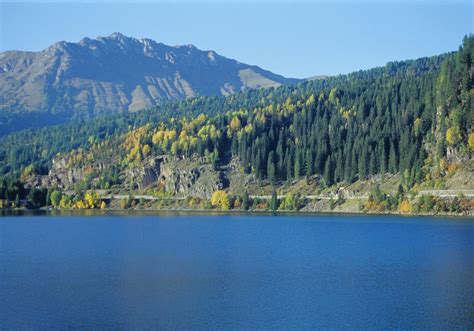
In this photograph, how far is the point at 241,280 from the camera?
77688 millimetres

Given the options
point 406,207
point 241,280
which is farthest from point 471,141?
point 241,280

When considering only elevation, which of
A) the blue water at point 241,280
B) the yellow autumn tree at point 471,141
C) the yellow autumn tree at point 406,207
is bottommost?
the blue water at point 241,280

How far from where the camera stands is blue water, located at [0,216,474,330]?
2366 inches

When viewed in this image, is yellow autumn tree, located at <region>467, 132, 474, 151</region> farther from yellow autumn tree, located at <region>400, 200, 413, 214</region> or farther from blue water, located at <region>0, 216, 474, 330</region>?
blue water, located at <region>0, 216, 474, 330</region>

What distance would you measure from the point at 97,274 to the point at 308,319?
31.9 m

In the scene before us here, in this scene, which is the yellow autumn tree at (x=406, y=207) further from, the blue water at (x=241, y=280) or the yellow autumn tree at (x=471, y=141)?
the blue water at (x=241, y=280)

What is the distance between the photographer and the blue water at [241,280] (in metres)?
60.1

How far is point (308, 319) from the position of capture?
60.3m

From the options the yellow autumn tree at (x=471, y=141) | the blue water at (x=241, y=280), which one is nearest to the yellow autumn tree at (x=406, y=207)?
the yellow autumn tree at (x=471, y=141)

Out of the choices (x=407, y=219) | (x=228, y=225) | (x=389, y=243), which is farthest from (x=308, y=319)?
(x=407, y=219)

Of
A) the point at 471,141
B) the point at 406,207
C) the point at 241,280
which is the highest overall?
the point at 471,141

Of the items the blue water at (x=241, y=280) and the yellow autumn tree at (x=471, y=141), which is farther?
the yellow autumn tree at (x=471, y=141)

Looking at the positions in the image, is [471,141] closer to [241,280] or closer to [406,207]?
[406,207]

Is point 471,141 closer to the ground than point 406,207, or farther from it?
farther from it
